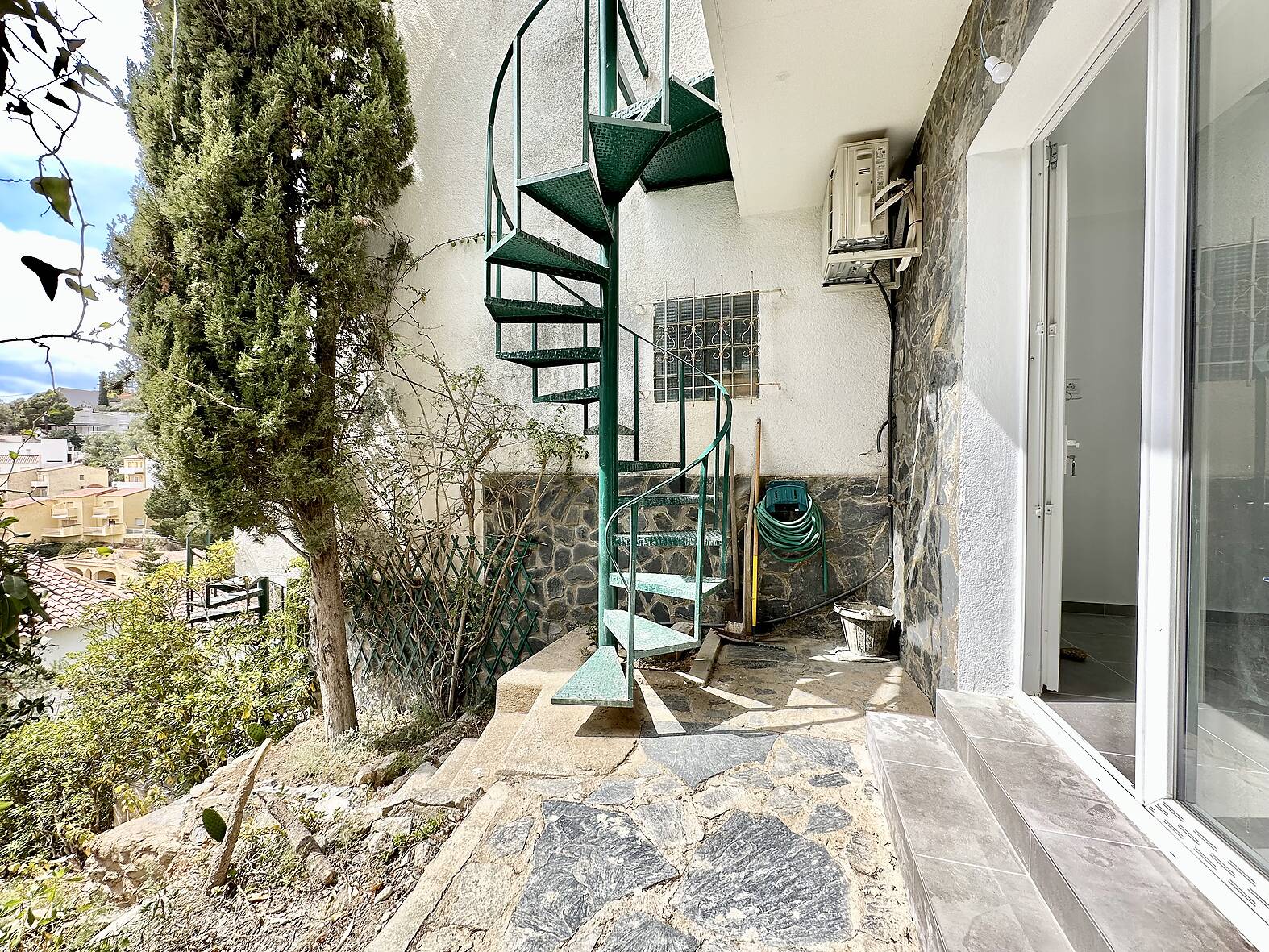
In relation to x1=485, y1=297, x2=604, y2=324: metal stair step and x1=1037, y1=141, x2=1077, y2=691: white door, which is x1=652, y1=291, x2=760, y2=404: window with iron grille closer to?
x1=485, y1=297, x2=604, y2=324: metal stair step

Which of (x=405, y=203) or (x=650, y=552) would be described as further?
(x=405, y=203)

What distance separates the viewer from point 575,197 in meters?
2.71

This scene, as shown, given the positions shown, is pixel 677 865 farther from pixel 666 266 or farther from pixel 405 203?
pixel 405 203

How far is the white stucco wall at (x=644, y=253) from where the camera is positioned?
3.74 meters

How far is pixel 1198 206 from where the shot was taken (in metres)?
1.25

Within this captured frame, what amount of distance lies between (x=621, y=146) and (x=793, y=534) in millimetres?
2307

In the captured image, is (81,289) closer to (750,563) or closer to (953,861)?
(953,861)

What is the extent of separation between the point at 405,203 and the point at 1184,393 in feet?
17.3

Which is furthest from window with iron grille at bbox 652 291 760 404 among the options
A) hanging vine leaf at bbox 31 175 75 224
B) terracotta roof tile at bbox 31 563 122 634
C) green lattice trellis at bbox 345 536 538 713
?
terracotta roof tile at bbox 31 563 122 634

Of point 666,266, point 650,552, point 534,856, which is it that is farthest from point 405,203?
point 534,856

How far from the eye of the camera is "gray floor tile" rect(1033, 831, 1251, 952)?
1018 millimetres

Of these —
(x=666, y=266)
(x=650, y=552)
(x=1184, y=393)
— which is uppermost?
(x=666, y=266)

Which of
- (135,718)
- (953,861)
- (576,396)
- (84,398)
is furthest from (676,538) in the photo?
(135,718)

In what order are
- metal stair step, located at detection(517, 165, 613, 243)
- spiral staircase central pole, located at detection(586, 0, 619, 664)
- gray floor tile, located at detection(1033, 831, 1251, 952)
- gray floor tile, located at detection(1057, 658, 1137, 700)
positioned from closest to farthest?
gray floor tile, located at detection(1033, 831, 1251, 952)
gray floor tile, located at detection(1057, 658, 1137, 700)
metal stair step, located at detection(517, 165, 613, 243)
spiral staircase central pole, located at detection(586, 0, 619, 664)
